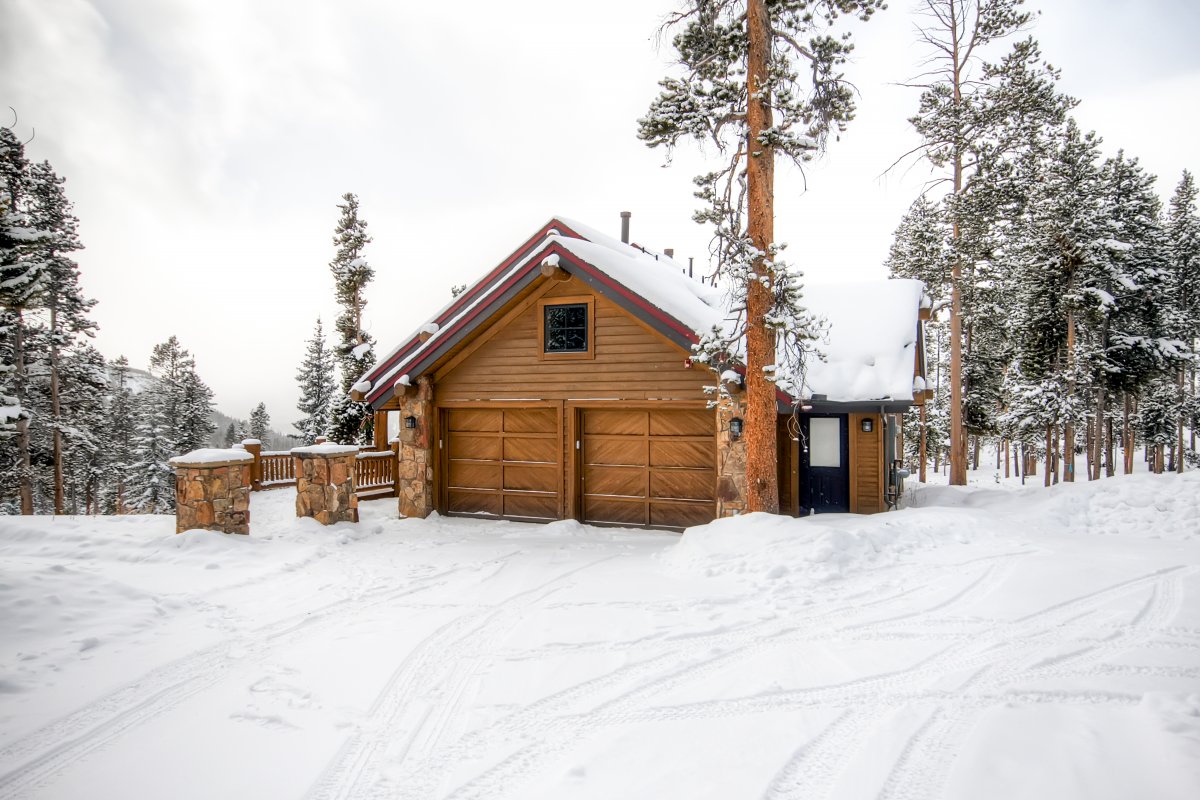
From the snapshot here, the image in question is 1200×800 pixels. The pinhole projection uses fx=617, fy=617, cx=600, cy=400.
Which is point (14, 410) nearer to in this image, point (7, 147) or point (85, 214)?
point (7, 147)

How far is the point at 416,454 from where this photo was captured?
11195 millimetres

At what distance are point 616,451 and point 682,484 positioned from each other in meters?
1.26

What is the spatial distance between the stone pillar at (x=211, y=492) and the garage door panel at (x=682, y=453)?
19.6ft

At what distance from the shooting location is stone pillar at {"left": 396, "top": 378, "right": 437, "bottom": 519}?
11.2 metres

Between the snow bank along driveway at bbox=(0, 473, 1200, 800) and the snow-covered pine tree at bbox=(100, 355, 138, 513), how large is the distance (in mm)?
30784

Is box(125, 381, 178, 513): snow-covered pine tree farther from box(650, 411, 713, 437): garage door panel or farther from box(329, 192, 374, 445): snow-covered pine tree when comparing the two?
box(650, 411, 713, 437): garage door panel

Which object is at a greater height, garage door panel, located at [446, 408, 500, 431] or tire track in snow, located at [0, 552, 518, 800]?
garage door panel, located at [446, 408, 500, 431]

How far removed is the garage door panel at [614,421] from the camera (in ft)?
34.4

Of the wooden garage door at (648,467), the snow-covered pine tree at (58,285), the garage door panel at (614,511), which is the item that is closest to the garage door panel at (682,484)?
the wooden garage door at (648,467)

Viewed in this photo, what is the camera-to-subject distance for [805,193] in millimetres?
8516

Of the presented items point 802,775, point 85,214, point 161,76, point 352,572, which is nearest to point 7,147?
point 85,214

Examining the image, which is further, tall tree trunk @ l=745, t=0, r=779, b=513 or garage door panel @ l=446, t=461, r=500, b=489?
garage door panel @ l=446, t=461, r=500, b=489

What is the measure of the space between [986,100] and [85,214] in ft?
93.3

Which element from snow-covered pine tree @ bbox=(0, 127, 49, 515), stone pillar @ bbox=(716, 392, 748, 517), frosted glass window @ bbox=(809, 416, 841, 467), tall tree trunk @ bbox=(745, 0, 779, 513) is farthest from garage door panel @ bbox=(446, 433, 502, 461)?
snow-covered pine tree @ bbox=(0, 127, 49, 515)
